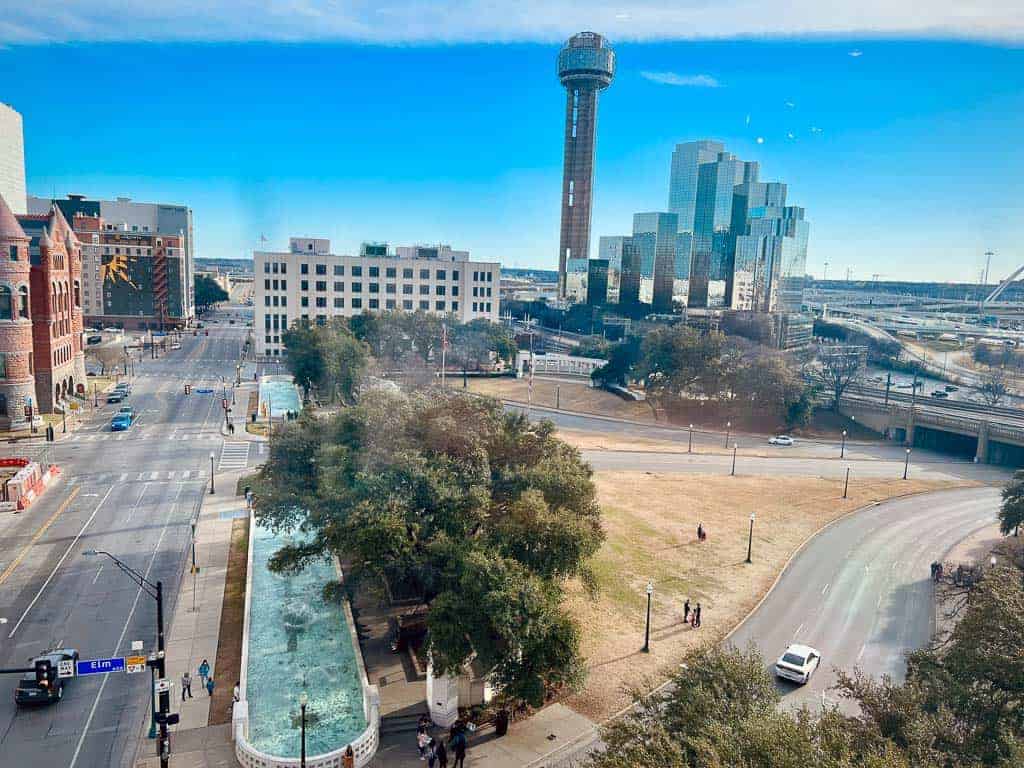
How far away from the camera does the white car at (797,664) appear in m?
27.3

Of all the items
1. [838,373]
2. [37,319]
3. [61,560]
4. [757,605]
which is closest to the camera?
[757,605]

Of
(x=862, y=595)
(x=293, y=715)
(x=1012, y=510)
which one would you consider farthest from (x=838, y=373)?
(x=293, y=715)

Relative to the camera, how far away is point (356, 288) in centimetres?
12512

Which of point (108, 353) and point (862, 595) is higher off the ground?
point (108, 353)

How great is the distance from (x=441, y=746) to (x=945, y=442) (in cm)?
7579

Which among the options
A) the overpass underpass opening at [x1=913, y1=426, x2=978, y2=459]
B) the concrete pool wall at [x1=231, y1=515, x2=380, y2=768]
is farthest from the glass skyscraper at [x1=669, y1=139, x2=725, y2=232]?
the concrete pool wall at [x1=231, y1=515, x2=380, y2=768]

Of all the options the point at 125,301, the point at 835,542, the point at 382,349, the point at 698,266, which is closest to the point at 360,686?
the point at 835,542

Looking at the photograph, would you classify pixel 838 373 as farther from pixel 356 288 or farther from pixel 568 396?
pixel 356 288

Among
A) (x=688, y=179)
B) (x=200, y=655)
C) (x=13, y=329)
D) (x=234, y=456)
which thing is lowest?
(x=200, y=655)

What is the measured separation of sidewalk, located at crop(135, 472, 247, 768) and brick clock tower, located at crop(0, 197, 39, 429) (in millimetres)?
31378

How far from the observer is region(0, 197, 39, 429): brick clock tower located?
207 ft

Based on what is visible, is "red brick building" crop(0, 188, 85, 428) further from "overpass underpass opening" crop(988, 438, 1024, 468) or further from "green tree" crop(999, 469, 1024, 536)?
"overpass underpass opening" crop(988, 438, 1024, 468)

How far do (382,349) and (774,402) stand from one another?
5009 centimetres

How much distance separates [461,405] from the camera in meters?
32.2
